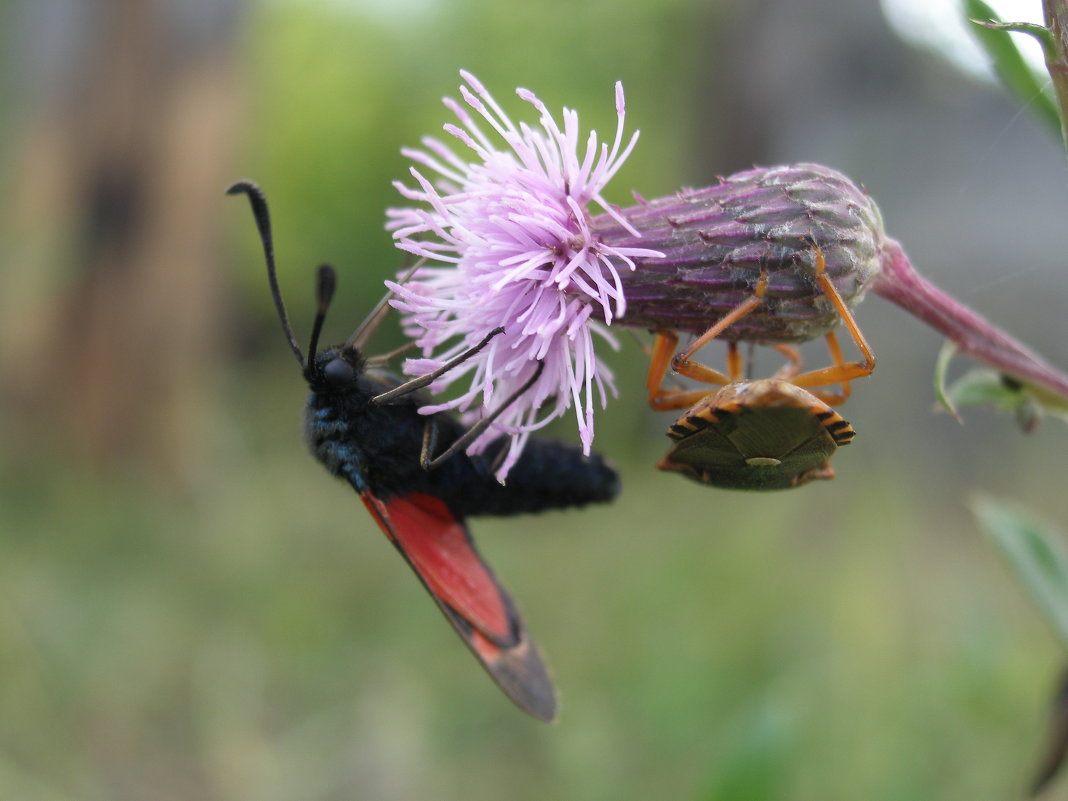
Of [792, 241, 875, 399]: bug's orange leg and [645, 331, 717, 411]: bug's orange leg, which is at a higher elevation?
[792, 241, 875, 399]: bug's orange leg

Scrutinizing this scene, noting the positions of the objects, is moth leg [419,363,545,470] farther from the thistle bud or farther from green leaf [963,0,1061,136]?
green leaf [963,0,1061,136]

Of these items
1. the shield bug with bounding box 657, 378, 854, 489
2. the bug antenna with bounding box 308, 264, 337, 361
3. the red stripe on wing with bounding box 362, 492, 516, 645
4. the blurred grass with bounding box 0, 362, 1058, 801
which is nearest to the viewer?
the shield bug with bounding box 657, 378, 854, 489

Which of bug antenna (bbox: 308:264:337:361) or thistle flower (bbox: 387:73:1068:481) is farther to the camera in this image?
bug antenna (bbox: 308:264:337:361)

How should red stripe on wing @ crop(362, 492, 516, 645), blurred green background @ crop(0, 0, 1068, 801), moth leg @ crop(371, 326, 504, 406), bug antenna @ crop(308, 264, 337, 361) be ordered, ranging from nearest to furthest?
1. moth leg @ crop(371, 326, 504, 406)
2. red stripe on wing @ crop(362, 492, 516, 645)
3. bug antenna @ crop(308, 264, 337, 361)
4. blurred green background @ crop(0, 0, 1068, 801)

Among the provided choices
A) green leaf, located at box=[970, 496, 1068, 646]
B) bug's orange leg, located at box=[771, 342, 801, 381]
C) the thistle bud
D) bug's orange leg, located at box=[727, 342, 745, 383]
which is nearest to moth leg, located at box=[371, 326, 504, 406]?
the thistle bud

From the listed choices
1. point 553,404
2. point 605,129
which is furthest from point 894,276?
point 605,129

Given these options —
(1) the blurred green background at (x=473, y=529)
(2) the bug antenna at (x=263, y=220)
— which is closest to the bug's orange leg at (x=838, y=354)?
(1) the blurred green background at (x=473, y=529)

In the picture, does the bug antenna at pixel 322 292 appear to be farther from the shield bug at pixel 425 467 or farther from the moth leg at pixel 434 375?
the moth leg at pixel 434 375

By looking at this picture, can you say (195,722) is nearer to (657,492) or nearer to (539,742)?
(539,742)

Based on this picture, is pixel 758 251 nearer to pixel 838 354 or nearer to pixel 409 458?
pixel 838 354
